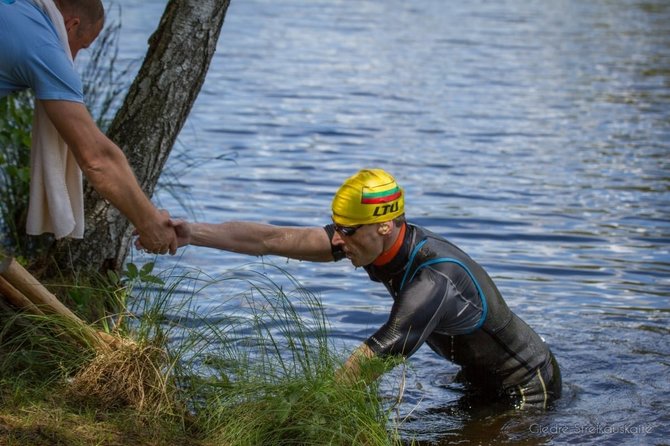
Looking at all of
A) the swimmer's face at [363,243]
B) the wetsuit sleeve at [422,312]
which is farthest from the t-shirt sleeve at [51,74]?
the wetsuit sleeve at [422,312]

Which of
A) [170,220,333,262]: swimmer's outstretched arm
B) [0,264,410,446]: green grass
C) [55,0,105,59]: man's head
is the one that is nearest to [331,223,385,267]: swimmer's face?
[170,220,333,262]: swimmer's outstretched arm

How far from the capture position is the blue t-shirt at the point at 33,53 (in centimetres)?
504

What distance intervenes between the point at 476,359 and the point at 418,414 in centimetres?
56

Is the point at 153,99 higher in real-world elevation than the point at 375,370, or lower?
higher

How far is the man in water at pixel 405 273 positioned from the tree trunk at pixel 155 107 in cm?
139

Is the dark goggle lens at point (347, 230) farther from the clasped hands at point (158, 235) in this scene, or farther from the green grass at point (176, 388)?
the clasped hands at point (158, 235)

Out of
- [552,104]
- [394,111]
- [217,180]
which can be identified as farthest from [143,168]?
[552,104]

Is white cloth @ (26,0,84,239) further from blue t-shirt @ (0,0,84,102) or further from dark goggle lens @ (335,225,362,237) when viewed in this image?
dark goggle lens @ (335,225,362,237)

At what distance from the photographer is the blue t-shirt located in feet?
16.5

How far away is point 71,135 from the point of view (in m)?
5.31

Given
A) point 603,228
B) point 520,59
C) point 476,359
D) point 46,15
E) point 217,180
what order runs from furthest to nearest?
point 520,59 → point 217,180 → point 603,228 → point 476,359 → point 46,15

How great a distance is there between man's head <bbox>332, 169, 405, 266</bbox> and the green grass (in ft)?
1.66

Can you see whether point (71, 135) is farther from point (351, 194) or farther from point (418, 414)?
point (418, 414)

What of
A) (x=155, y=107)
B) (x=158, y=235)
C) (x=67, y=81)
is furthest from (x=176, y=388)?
(x=155, y=107)
